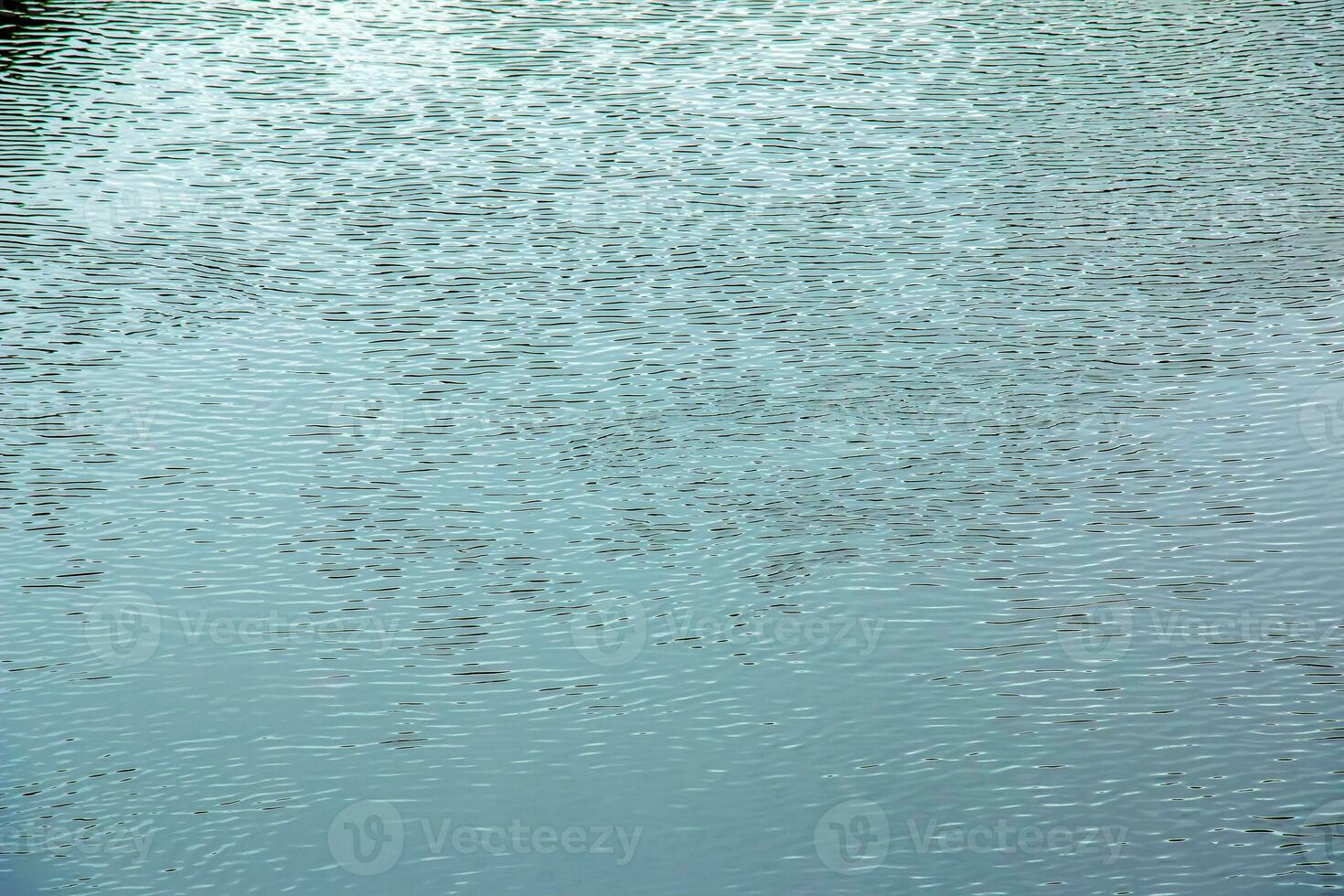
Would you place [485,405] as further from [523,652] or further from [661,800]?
[661,800]

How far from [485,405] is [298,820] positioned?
800 cm

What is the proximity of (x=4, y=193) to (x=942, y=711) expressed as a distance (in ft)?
60.4

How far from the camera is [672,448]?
77.4 ft

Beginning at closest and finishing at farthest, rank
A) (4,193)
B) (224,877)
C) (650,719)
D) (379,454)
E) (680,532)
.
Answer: (224,877) → (650,719) → (680,532) → (379,454) → (4,193)

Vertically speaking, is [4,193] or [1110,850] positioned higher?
[4,193]

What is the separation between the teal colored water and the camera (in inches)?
712

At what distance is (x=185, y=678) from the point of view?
19844mm

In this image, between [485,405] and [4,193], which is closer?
[485,405]

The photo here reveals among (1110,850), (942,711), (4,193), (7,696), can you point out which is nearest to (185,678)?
(7,696)

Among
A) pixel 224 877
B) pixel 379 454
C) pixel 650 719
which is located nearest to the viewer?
pixel 224 877

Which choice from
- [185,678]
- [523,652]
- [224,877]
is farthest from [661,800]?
[185,678]

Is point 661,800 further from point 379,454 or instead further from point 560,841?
point 379,454

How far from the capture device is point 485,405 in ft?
80.8

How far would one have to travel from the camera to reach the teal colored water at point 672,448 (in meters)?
18.1
